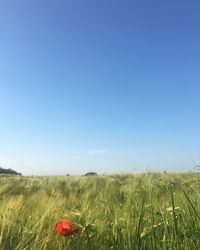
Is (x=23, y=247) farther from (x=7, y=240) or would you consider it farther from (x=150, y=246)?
(x=150, y=246)

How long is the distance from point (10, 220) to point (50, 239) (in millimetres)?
423

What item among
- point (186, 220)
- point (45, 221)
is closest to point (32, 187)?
point (45, 221)

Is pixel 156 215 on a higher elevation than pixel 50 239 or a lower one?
higher

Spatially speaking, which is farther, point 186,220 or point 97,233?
point 97,233

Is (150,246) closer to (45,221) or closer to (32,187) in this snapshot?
(45,221)

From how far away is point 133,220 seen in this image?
2.95 metres

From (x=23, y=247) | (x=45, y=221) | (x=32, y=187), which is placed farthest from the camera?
(x=32, y=187)

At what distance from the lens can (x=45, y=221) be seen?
4.08 metres

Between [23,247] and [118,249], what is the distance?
832 millimetres

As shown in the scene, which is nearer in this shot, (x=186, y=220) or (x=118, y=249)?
(x=118, y=249)

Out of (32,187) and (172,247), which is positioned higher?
(32,187)

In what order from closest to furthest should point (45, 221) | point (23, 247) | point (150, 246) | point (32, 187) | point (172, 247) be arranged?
point (172, 247) < point (150, 246) < point (23, 247) < point (45, 221) < point (32, 187)

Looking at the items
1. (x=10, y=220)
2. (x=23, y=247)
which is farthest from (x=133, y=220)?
(x=10, y=220)

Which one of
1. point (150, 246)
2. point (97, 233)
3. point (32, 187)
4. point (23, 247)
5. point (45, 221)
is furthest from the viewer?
point (32, 187)
